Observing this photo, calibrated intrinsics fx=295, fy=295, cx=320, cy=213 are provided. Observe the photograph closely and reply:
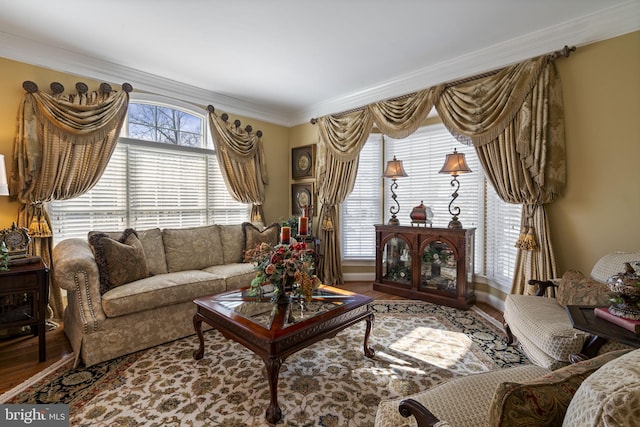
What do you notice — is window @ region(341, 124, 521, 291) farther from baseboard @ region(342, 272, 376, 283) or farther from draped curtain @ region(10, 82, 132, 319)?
draped curtain @ region(10, 82, 132, 319)

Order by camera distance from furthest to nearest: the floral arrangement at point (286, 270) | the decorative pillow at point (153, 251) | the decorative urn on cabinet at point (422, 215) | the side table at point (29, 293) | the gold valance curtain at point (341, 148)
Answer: the decorative urn on cabinet at point (422, 215) < the gold valance curtain at point (341, 148) < the decorative pillow at point (153, 251) < the side table at point (29, 293) < the floral arrangement at point (286, 270)

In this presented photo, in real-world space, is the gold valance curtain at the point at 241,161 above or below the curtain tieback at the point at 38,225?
above

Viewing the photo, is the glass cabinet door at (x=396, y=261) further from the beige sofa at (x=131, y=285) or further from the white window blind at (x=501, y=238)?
the beige sofa at (x=131, y=285)

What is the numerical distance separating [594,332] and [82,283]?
3502mm

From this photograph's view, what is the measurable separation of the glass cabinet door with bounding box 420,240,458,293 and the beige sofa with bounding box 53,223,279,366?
222cm

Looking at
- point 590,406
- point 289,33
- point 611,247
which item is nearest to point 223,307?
point 590,406

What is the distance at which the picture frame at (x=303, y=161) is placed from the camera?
16.1 ft

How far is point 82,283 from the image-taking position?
2396 mm

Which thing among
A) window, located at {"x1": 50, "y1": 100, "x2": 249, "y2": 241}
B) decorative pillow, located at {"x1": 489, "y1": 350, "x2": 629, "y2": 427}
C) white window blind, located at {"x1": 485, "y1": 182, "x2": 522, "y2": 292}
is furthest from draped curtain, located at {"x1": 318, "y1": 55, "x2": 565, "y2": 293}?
window, located at {"x1": 50, "y1": 100, "x2": 249, "y2": 241}

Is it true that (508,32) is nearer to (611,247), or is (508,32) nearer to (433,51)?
(433,51)

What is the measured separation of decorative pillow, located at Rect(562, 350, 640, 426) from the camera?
0.60m

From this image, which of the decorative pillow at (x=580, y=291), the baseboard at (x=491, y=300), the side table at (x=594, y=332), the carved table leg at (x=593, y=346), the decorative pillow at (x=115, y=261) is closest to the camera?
the side table at (x=594, y=332)

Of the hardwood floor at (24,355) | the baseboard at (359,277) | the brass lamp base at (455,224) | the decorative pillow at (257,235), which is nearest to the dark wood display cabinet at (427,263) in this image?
the brass lamp base at (455,224)

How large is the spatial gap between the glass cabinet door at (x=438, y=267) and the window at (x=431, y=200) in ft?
1.70
